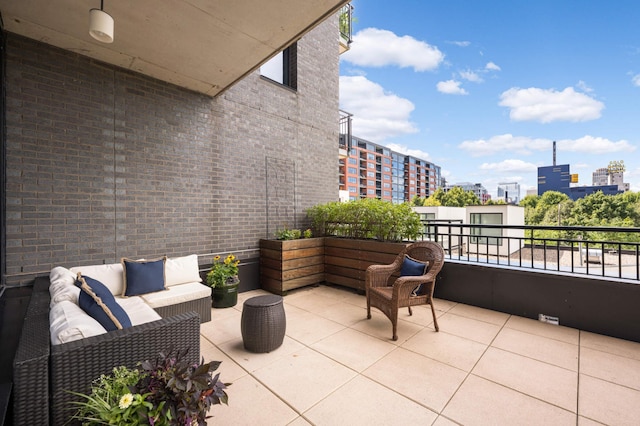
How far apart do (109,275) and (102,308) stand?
1530 millimetres

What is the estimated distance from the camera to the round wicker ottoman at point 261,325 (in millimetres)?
2541

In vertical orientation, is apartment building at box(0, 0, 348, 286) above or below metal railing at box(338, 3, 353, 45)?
below

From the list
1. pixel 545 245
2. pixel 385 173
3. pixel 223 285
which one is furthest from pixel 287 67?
pixel 385 173

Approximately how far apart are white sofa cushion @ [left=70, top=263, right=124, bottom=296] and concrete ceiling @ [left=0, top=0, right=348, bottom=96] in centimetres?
247

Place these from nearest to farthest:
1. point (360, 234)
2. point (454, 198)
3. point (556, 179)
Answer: point (360, 234) → point (454, 198) → point (556, 179)

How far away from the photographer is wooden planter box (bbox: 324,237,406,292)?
4.16 metres

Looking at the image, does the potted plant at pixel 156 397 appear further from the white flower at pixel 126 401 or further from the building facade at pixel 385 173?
the building facade at pixel 385 173

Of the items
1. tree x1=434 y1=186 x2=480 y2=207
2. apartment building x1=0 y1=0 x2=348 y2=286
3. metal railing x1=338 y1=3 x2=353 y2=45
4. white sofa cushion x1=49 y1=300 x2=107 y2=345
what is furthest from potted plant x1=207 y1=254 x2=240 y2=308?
tree x1=434 y1=186 x2=480 y2=207

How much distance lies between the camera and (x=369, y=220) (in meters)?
4.56

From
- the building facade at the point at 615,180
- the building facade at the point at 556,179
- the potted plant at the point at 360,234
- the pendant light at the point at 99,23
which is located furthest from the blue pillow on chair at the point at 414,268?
A: the building facade at the point at 556,179

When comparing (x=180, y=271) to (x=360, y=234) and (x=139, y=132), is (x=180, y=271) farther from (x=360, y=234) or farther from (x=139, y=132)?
(x=360, y=234)

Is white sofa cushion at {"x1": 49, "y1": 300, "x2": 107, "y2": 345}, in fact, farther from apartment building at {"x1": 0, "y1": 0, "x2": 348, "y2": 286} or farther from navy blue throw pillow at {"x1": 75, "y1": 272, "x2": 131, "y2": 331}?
apartment building at {"x1": 0, "y1": 0, "x2": 348, "y2": 286}

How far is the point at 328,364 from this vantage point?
2393 mm

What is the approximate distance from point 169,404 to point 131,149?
135 inches
